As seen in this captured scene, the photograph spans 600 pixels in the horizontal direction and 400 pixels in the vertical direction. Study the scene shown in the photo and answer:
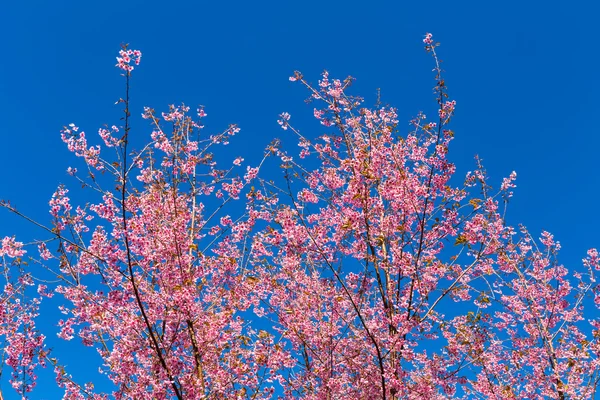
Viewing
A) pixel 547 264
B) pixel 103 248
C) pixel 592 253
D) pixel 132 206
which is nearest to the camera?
pixel 103 248

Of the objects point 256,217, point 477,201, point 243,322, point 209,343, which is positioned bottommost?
point 209,343

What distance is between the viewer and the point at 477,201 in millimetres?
7340

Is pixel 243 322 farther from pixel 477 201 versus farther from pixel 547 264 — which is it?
pixel 547 264

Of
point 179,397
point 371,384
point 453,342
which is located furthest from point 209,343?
point 453,342

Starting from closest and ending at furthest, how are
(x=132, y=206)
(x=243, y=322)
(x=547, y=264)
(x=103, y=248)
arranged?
1. (x=103, y=248)
2. (x=132, y=206)
3. (x=243, y=322)
4. (x=547, y=264)

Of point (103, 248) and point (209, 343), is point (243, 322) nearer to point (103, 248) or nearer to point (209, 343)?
point (209, 343)

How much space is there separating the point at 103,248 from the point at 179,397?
2562 mm

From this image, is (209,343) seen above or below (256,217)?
below

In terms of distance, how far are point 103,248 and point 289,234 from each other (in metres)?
3.11

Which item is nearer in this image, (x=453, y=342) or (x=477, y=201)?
(x=477, y=201)

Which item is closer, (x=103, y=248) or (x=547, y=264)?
(x=103, y=248)

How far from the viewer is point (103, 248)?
7.29 meters

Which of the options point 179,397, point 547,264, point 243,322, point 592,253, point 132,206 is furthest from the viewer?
point 547,264

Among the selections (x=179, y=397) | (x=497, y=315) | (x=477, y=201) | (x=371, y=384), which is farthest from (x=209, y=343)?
(x=497, y=315)
